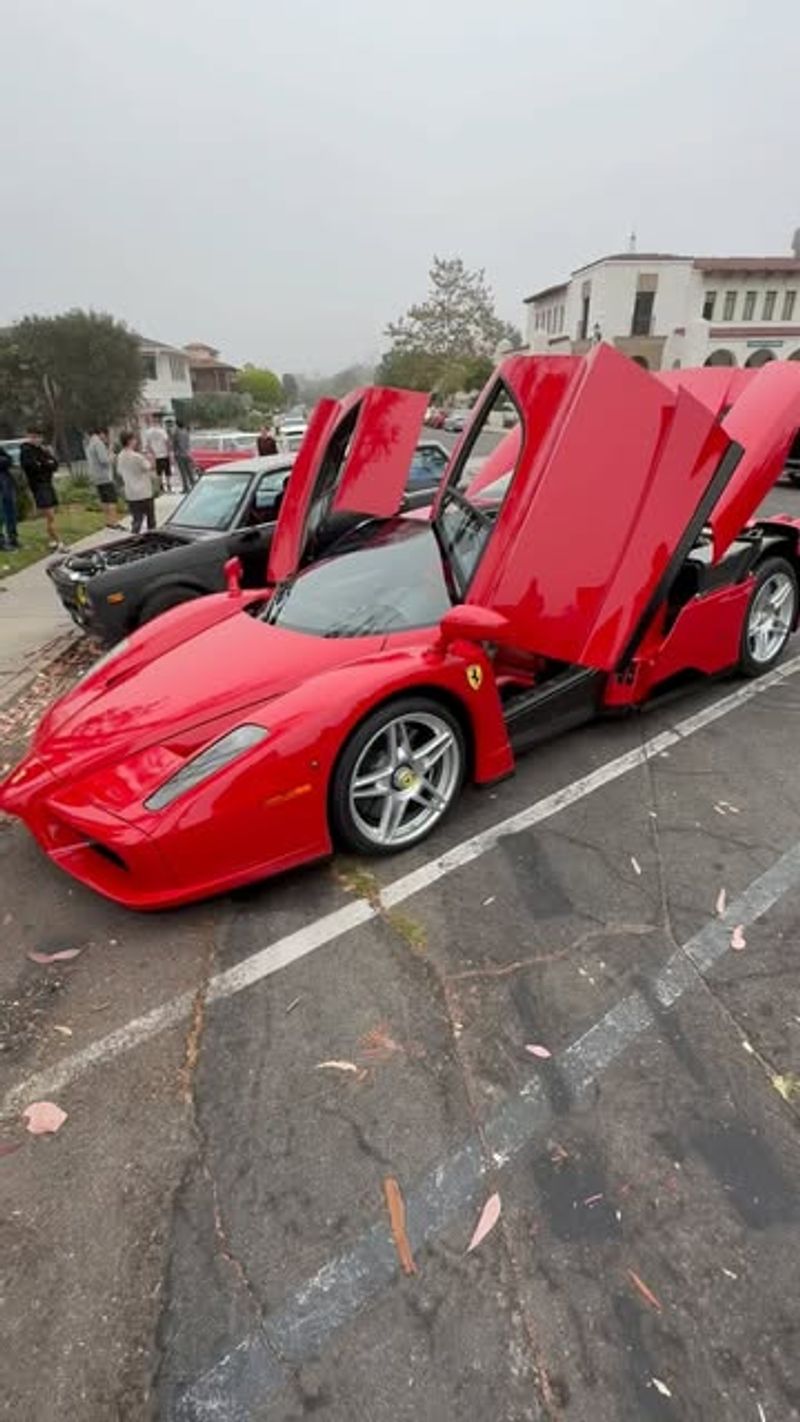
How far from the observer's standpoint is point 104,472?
13633 millimetres

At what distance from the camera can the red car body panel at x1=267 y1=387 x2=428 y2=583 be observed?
4.72 metres

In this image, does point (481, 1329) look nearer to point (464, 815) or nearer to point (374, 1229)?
point (374, 1229)

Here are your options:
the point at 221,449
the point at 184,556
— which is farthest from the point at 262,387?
the point at 184,556

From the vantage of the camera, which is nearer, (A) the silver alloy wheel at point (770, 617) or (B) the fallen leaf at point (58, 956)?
(B) the fallen leaf at point (58, 956)

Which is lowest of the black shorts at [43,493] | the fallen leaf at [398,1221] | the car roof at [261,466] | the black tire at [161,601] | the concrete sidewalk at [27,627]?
the concrete sidewalk at [27,627]

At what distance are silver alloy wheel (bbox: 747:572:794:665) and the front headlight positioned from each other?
3.29 metres

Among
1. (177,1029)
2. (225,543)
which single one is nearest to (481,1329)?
(177,1029)

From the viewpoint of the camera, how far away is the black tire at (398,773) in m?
2.90

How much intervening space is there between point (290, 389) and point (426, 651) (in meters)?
126

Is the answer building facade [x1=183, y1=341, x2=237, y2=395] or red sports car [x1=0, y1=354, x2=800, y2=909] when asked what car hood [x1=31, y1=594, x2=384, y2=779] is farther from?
building facade [x1=183, y1=341, x2=237, y2=395]

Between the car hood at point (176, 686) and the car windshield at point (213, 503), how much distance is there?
332cm

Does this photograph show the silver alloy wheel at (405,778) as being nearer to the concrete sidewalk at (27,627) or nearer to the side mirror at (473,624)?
the side mirror at (473,624)

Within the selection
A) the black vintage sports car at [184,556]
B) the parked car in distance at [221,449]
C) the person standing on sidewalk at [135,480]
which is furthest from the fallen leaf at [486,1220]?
the parked car in distance at [221,449]

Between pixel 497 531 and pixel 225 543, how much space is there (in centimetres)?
355
